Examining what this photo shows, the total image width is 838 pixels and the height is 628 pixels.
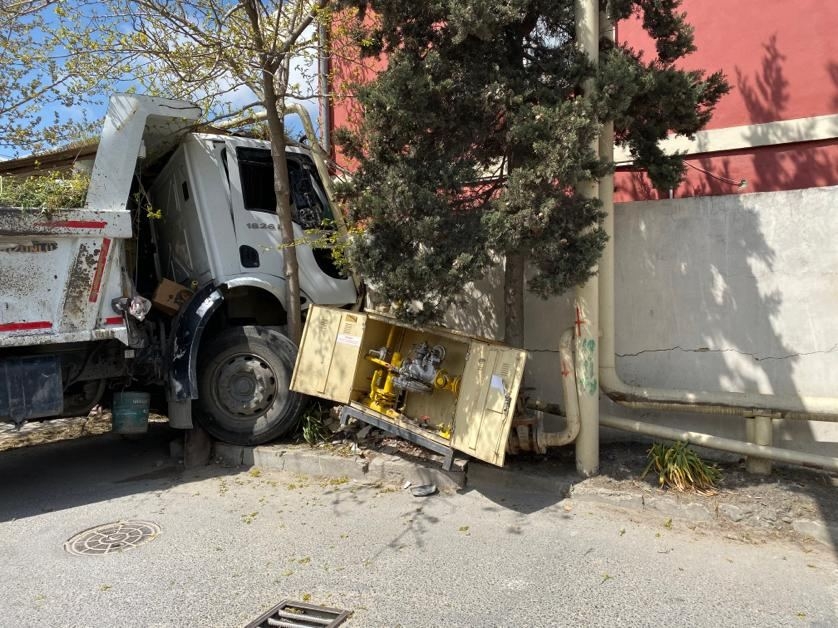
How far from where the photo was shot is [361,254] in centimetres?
492

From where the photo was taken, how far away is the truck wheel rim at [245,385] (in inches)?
235

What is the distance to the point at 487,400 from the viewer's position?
191 inches

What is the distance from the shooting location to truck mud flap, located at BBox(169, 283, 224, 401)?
566cm

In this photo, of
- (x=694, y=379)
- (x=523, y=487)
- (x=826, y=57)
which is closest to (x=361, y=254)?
(x=523, y=487)

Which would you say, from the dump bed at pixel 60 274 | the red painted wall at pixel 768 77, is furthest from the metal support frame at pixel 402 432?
the red painted wall at pixel 768 77

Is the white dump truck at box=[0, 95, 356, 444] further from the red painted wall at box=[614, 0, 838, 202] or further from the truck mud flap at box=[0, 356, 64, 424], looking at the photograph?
the red painted wall at box=[614, 0, 838, 202]

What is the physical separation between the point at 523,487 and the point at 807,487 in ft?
6.86

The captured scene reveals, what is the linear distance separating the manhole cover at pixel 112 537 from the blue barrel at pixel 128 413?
1165 millimetres

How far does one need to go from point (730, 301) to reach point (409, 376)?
2.73 meters

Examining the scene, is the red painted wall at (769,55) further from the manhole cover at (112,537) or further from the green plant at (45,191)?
the manhole cover at (112,537)

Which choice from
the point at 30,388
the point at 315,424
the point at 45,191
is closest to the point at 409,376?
the point at 315,424

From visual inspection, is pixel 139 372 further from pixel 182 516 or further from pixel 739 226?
pixel 739 226

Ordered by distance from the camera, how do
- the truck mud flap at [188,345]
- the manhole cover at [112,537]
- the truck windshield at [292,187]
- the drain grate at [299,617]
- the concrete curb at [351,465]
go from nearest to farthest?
the drain grate at [299,617]
the manhole cover at [112,537]
the concrete curb at [351,465]
the truck mud flap at [188,345]
the truck windshield at [292,187]

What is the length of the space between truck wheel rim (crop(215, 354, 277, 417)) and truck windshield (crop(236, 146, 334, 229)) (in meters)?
1.54
